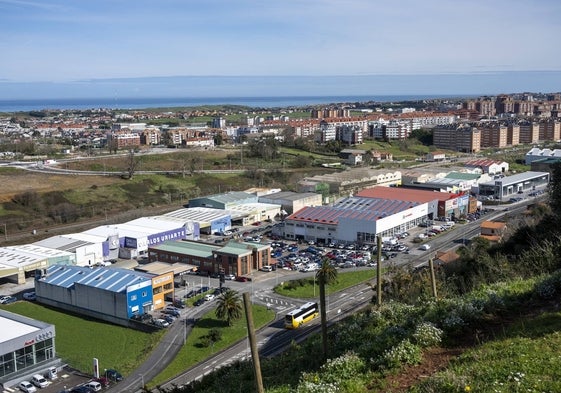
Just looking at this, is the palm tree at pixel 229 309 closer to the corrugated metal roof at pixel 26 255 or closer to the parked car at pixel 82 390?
the parked car at pixel 82 390

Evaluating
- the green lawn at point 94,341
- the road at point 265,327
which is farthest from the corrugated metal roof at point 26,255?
the road at point 265,327

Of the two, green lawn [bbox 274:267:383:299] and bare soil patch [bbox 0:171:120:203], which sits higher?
bare soil patch [bbox 0:171:120:203]

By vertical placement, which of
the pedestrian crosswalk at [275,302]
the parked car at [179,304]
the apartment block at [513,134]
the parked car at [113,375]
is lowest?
the pedestrian crosswalk at [275,302]

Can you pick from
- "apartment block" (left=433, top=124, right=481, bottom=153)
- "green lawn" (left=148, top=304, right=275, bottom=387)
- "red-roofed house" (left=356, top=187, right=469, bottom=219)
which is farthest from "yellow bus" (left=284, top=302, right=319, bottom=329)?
"apartment block" (left=433, top=124, right=481, bottom=153)

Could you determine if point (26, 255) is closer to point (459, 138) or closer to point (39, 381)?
point (39, 381)

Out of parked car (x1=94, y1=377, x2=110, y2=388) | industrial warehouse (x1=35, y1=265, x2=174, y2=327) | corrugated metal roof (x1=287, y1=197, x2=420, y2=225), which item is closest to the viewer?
parked car (x1=94, y1=377, x2=110, y2=388)

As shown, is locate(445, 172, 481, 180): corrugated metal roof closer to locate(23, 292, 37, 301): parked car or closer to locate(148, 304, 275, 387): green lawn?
locate(148, 304, 275, 387): green lawn
